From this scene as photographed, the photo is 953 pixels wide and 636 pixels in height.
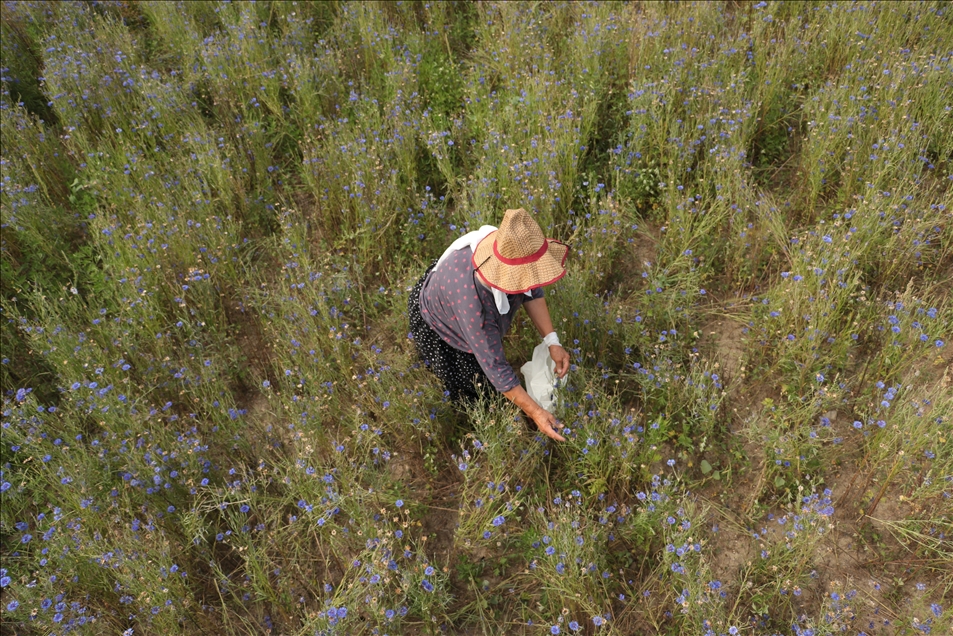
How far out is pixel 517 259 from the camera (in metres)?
2.58

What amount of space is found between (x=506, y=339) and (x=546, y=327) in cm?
52

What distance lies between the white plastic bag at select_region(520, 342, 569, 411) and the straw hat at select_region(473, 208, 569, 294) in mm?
591

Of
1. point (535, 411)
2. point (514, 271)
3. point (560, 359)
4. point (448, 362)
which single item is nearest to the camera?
point (514, 271)

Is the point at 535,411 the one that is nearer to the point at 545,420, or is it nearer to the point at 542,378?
the point at 545,420

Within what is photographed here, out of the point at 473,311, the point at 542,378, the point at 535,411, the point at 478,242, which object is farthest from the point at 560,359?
Answer: the point at 478,242

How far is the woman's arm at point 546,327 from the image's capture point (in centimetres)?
300

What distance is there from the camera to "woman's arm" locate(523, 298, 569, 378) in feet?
9.83

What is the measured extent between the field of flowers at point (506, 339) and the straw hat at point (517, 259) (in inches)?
28.2

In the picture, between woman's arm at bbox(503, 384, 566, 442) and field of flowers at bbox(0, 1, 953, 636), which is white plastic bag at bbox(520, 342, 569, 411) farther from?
woman's arm at bbox(503, 384, 566, 442)

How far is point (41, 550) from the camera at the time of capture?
2938 millimetres

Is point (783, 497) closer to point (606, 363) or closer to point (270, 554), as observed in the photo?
point (606, 363)

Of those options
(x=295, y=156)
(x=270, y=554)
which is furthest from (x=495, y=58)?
(x=270, y=554)

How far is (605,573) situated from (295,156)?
3.92m

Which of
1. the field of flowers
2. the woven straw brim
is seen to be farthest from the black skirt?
the woven straw brim
